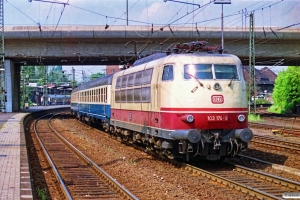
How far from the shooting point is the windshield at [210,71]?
1313cm

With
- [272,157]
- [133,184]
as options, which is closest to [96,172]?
[133,184]

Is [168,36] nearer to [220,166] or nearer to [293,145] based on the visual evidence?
[293,145]

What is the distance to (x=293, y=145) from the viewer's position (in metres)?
19.0

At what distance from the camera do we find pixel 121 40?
39.1 meters

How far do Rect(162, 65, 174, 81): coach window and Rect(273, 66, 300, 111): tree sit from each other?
42277mm

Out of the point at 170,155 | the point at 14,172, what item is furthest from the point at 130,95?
the point at 14,172

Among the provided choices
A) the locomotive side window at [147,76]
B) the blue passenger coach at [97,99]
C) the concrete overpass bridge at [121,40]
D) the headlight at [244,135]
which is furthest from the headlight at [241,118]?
the concrete overpass bridge at [121,40]

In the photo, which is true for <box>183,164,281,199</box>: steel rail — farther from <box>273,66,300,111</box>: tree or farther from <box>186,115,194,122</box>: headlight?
<box>273,66,300,111</box>: tree

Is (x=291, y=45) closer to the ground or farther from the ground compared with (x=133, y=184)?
farther from the ground

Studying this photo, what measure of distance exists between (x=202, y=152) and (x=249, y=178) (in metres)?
1.70

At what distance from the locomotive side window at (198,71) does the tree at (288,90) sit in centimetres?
4218

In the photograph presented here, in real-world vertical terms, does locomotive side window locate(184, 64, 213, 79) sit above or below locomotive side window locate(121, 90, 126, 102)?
above

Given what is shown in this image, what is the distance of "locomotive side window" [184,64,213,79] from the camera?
1311 cm

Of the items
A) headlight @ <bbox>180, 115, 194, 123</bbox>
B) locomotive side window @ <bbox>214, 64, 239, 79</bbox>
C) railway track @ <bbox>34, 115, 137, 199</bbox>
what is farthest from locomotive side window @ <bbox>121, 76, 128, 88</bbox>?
headlight @ <bbox>180, 115, 194, 123</bbox>
